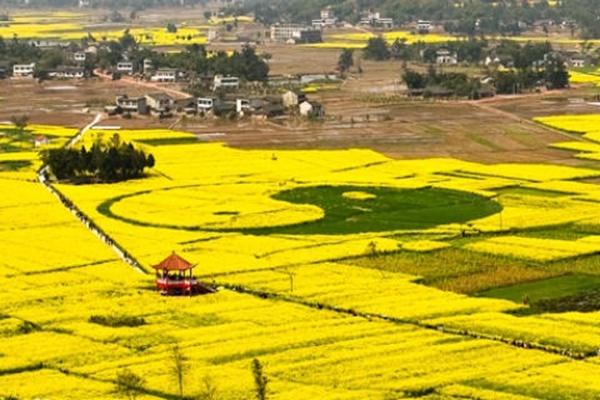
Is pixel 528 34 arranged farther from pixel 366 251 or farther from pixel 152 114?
pixel 366 251

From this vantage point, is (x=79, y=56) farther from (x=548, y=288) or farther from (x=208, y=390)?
(x=208, y=390)

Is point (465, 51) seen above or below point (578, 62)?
above

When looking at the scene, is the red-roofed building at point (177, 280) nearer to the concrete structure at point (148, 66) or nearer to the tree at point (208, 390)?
the tree at point (208, 390)

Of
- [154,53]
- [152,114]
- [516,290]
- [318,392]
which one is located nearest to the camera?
[318,392]

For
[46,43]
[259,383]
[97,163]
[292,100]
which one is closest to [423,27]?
[46,43]

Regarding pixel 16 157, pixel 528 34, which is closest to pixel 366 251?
pixel 16 157

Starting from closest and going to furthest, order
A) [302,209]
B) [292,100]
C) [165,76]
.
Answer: [302,209], [292,100], [165,76]

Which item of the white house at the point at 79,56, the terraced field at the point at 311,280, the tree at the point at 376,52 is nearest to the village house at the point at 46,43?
the white house at the point at 79,56
